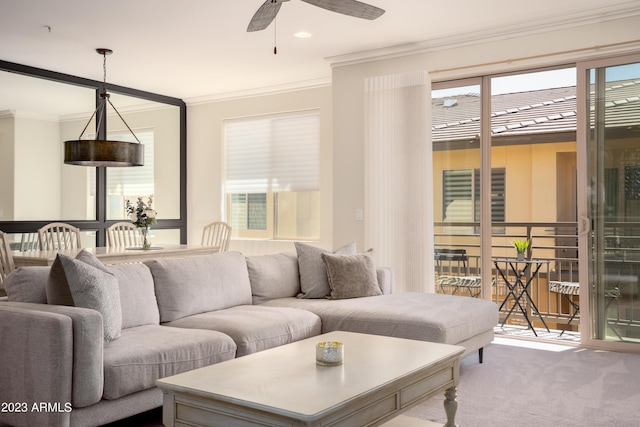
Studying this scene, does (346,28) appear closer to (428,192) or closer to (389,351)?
(428,192)

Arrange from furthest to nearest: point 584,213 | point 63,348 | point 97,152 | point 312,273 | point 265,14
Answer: point 584,213 → point 97,152 → point 312,273 → point 265,14 → point 63,348

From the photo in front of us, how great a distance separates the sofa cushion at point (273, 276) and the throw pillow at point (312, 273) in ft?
0.23

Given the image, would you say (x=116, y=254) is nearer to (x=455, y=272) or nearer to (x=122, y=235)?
(x=122, y=235)

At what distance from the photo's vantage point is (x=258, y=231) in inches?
302

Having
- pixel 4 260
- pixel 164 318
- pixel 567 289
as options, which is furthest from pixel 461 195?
pixel 4 260

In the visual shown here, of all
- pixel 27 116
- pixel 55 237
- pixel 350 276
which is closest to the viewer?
pixel 350 276

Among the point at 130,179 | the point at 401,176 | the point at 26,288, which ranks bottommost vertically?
the point at 26,288

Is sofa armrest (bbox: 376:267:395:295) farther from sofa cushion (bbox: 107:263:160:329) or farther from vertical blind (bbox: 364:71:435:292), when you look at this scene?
sofa cushion (bbox: 107:263:160:329)

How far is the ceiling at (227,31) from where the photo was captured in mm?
4621

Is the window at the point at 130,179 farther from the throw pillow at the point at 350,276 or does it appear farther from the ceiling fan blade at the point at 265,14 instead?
the ceiling fan blade at the point at 265,14

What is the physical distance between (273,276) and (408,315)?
1227 mm

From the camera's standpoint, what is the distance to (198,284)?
3.98m

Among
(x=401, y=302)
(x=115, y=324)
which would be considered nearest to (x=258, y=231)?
(x=401, y=302)

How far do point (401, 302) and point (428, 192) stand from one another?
5.42ft
